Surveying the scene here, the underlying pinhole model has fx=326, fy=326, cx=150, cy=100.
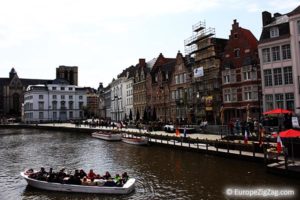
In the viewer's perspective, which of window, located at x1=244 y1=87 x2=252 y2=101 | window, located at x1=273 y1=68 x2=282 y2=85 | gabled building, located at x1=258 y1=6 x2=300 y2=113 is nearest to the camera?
gabled building, located at x1=258 y1=6 x2=300 y2=113

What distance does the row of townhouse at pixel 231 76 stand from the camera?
4609cm

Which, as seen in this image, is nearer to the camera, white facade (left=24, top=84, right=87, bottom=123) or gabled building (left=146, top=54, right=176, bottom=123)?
gabled building (left=146, top=54, right=176, bottom=123)

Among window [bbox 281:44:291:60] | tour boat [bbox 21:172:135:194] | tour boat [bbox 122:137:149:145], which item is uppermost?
window [bbox 281:44:291:60]

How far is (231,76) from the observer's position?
184ft

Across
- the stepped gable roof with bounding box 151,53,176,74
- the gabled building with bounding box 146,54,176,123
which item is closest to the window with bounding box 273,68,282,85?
the gabled building with bounding box 146,54,176,123

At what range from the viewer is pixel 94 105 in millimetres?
199125

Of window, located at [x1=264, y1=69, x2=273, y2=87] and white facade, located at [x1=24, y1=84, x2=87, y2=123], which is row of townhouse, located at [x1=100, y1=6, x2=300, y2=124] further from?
white facade, located at [x1=24, y1=84, x2=87, y2=123]

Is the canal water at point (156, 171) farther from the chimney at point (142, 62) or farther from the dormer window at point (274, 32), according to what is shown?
the chimney at point (142, 62)

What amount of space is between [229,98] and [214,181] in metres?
32.5

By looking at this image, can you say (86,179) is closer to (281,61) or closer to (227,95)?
(281,61)

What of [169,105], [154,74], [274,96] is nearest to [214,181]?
[274,96]

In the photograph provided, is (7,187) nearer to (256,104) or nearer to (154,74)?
(256,104)

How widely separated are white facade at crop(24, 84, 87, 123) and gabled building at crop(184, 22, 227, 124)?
9046cm

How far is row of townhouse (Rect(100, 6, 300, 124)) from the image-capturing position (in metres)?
46.1
